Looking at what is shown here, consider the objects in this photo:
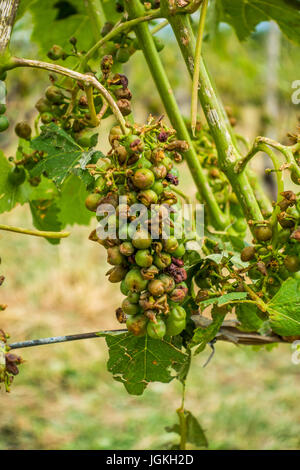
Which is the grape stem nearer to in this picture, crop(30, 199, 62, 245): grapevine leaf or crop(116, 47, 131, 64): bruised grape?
crop(116, 47, 131, 64): bruised grape

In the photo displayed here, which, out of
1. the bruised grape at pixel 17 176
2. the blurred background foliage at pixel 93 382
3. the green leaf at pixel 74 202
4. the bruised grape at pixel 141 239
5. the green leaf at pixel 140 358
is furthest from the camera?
the blurred background foliage at pixel 93 382

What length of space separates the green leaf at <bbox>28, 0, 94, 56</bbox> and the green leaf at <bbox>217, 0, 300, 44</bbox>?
23 cm

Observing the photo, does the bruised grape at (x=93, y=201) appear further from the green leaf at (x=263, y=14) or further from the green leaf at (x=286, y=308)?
the green leaf at (x=263, y=14)

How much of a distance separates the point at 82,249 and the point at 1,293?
889mm

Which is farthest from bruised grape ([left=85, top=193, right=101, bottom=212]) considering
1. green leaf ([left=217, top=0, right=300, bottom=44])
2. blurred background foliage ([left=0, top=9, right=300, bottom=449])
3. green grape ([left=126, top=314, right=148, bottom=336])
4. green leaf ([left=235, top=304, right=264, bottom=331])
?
blurred background foliage ([left=0, top=9, right=300, bottom=449])

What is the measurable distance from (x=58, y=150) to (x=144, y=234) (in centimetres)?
16

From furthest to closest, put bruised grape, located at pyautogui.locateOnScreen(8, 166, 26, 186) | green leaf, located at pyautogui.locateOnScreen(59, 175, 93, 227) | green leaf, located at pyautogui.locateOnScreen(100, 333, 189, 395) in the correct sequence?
green leaf, located at pyautogui.locateOnScreen(59, 175, 93, 227) → bruised grape, located at pyautogui.locateOnScreen(8, 166, 26, 186) → green leaf, located at pyautogui.locateOnScreen(100, 333, 189, 395)

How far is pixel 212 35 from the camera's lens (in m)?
0.98

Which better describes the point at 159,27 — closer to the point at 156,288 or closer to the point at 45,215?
the point at 45,215

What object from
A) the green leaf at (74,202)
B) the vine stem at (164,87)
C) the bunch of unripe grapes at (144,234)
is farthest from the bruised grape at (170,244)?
the green leaf at (74,202)

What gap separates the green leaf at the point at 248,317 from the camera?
585 millimetres

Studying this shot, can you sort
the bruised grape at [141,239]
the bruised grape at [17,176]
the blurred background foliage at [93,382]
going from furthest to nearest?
1. the blurred background foliage at [93,382]
2. the bruised grape at [17,176]
3. the bruised grape at [141,239]

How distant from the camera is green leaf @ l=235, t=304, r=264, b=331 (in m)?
0.58
